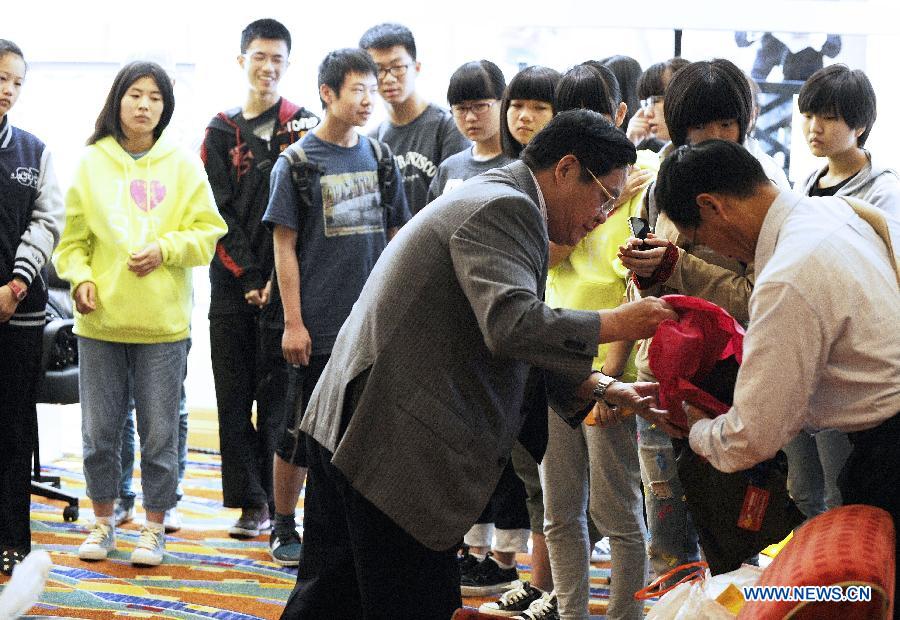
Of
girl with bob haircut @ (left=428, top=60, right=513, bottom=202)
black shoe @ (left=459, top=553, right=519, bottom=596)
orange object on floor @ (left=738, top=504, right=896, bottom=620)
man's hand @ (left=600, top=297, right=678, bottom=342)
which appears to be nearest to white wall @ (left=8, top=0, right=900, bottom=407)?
girl with bob haircut @ (left=428, top=60, right=513, bottom=202)

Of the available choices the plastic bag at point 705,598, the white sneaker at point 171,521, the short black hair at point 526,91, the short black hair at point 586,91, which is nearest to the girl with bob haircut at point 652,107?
the short black hair at point 526,91

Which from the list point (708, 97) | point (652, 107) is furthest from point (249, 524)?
point (708, 97)

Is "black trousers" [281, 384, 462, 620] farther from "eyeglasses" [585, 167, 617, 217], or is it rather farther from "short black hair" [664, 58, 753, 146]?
"short black hair" [664, 58, 753, 146]

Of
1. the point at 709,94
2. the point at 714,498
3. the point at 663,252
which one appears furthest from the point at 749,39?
the point at 714,498

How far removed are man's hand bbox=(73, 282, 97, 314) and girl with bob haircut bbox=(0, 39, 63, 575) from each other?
0.12m

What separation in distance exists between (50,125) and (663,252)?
421 centimetres

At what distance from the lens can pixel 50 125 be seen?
5770 mm

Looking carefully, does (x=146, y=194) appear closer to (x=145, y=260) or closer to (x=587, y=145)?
(x=145, y=260)

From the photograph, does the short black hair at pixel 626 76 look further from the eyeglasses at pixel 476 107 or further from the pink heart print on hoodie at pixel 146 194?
the pink heart print on hoodie at pixel 146 194

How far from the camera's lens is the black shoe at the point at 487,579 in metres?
3.53

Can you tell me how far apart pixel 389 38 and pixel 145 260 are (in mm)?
1176

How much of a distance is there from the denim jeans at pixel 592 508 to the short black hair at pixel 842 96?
3.73 feet

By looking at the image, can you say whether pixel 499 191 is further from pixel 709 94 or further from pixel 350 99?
pixel 350 99

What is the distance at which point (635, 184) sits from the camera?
2916 mm
